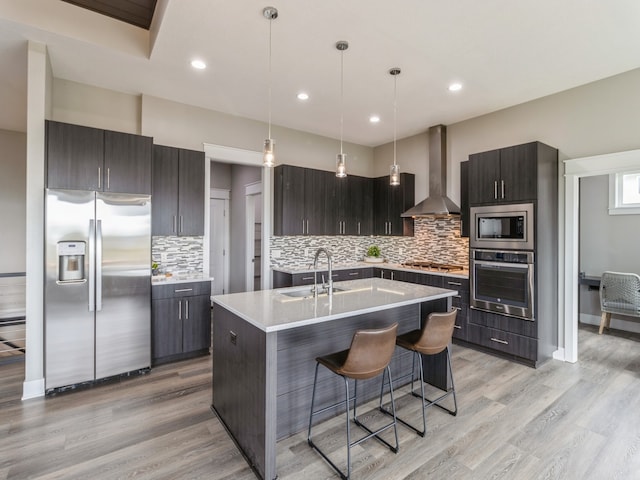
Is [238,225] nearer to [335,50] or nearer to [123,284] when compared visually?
[123,284]

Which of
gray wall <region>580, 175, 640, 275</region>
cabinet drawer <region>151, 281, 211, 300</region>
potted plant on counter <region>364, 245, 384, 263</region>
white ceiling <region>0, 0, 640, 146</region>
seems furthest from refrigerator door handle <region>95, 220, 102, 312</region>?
gray wall <region>580, 175, 640, 275</region>

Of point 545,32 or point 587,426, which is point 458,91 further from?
point 587,426

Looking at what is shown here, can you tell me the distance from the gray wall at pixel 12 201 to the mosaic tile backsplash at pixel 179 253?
9.32ft

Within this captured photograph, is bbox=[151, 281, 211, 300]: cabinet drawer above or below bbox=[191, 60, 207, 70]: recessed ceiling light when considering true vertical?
below

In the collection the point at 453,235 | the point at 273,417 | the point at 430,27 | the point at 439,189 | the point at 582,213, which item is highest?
the point at 430,27

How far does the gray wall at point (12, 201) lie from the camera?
5.11 m

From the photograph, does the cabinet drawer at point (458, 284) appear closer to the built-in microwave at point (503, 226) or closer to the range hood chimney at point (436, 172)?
the built-in microwave at point (503, 226)

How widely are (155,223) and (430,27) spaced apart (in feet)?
11.3

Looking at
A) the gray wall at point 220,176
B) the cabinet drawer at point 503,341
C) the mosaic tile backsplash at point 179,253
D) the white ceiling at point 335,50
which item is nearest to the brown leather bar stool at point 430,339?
the cabinet drawer at point 503,341

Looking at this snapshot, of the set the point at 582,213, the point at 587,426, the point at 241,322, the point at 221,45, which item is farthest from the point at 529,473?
the point at 582,213

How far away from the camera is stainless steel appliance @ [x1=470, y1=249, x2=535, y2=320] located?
3.66m

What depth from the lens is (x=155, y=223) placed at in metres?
3.89

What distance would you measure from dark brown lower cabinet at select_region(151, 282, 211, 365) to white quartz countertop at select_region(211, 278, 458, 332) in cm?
129

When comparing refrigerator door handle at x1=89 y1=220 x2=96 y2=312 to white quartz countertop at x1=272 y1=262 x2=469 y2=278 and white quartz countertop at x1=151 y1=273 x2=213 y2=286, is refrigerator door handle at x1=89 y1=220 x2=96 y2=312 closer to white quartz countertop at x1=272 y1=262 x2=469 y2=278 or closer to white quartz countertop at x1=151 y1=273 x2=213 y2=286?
white quartz countertop at x1=151 y1=273 x2=213 y2=286
